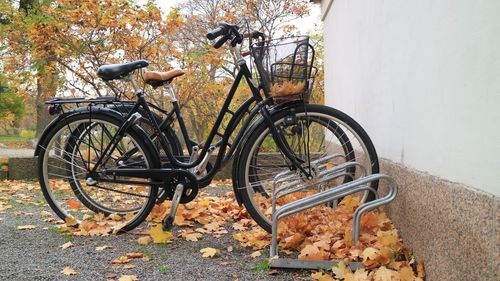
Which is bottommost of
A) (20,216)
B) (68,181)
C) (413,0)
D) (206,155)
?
(20,216)

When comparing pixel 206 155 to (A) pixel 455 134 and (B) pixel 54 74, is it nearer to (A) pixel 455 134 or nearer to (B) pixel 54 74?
(A) pixel 455 134

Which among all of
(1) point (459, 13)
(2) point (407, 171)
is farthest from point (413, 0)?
(2) point (407, 171)

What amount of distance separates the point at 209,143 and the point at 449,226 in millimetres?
1929

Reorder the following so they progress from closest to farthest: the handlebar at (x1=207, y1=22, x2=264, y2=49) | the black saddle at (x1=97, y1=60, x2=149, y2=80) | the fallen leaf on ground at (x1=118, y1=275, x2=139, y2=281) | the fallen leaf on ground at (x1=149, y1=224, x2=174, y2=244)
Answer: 1. the fallen leaf on ground at (x1=118, y1=275, x2=139, y2=281)
2. the handlebar at (x1=207, y1=22, x2=264, y2=49)
3. the fallen leaf on ground at (x1=149, y1=224, x2=174, y2=244)
4. the black saddle at (x1=97, y1=60, x2=149, y2=80)

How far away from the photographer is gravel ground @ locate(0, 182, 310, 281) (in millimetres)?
2586

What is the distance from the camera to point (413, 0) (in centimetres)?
246

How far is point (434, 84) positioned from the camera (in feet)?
6.95

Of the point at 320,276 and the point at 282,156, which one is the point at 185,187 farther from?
the point at 320,276

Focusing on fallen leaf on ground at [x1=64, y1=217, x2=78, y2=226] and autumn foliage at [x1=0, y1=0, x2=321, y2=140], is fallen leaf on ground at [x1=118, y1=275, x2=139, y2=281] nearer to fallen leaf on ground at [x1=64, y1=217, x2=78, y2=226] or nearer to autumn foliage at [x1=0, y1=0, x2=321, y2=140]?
fallen leaf on ground at [x1=64, y1=217, x2=78, y2=226]

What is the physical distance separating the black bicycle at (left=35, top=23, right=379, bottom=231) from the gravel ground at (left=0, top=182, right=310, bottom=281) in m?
0.25

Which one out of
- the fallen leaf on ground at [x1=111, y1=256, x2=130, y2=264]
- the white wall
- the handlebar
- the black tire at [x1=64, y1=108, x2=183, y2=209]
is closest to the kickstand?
the black tire at [x1=64, y1=108, x2=183, y2=209]

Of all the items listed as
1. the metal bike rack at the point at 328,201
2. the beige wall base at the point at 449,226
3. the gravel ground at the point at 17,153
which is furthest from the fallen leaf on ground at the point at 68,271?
the gravel ground at the point at 17,153

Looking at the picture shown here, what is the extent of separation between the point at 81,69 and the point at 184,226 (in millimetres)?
4608

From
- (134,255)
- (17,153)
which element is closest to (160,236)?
(134,255)
